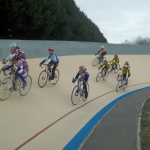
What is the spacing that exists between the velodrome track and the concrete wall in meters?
1.34

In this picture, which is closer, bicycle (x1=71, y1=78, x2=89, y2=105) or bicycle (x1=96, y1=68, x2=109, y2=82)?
bicycle (x1=71, y1=78, x2=89, y2=105)

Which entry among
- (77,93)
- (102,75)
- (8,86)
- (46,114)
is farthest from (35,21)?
(46,114)

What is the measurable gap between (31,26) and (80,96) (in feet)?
45.8

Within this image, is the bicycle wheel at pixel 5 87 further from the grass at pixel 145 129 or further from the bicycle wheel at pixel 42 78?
the grass at pixel 145 129

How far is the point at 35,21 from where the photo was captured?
24953mm

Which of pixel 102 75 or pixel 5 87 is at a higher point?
pixel 102 75

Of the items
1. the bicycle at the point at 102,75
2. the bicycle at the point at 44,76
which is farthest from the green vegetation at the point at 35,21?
the bicycle at the point at 44,76

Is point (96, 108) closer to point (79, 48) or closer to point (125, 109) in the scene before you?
point (125, 109)

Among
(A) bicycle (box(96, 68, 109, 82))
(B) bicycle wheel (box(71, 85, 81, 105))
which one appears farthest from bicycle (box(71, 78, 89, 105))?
(A) bicycle (box(96, 68, 109, 82))

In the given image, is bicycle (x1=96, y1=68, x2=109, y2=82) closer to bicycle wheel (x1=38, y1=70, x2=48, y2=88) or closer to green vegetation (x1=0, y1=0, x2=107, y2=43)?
bicycle wheel (x1=38, y1=70, x2=48, y2=88)

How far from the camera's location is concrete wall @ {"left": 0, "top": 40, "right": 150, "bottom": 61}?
16.9 metres

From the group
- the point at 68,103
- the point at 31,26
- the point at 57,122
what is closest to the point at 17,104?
the point at 57,122

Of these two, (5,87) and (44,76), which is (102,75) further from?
(5,87)

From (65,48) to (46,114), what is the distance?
14654 mm
